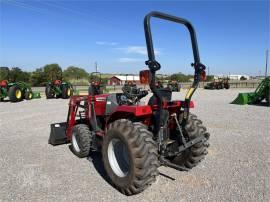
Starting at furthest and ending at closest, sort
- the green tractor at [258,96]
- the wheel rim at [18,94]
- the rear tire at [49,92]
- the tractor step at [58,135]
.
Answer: the rear tire at [49,92], the wheel rim at [18,94], the green tractor at [258,96], the tractor step at [58,135]

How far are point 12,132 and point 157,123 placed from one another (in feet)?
18.2

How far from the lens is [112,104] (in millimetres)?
5148

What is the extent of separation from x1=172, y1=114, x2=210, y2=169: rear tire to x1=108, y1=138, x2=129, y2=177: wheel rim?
955 mm

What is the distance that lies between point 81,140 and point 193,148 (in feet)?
6.94

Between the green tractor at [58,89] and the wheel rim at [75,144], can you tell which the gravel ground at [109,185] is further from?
the green tractor at [58,89]

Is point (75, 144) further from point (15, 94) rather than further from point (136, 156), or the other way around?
point (15, 94)

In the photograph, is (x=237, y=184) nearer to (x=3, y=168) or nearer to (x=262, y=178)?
(x=262, y=178)

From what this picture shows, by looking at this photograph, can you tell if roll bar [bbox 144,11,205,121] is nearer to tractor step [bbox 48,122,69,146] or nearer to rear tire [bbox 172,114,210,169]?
rear tire [bbox 172,114,210,169]

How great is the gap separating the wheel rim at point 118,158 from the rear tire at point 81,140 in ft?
4.03

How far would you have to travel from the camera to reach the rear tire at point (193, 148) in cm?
430

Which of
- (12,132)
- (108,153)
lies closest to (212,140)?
(108,153)

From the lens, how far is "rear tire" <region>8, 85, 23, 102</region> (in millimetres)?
17016

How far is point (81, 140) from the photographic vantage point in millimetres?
5309

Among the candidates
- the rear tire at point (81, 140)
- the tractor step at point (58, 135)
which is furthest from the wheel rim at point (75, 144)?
the tractor step at point (58, 135)
